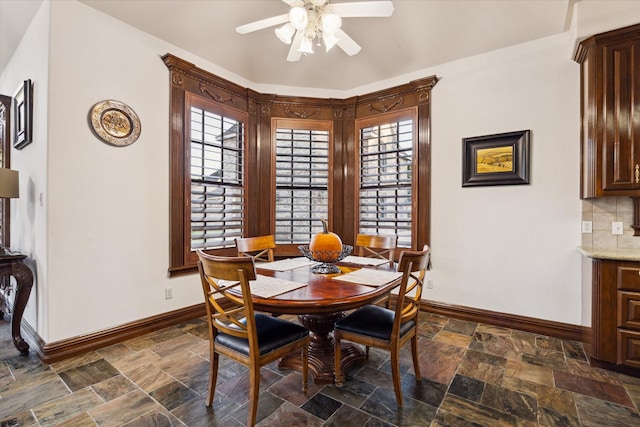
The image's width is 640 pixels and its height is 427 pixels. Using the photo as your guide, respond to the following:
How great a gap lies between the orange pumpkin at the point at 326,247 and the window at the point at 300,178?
1.83m

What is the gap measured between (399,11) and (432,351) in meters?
3.13

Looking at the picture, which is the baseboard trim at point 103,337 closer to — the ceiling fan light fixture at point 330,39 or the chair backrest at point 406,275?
the chair backrest at point 406,275

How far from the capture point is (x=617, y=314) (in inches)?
88.1

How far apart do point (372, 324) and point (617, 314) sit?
5.92 feet

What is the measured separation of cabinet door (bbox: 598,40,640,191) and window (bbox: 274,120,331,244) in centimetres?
268

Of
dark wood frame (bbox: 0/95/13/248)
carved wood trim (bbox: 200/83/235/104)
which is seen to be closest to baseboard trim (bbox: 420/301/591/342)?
carved wood trim (bbox: 200/83/235/104)

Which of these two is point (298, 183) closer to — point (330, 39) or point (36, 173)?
point (330, 39)

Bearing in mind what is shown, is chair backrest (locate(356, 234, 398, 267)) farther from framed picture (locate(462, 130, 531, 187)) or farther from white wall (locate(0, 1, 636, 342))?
framed picture (locate(462, 130, 531, 187))

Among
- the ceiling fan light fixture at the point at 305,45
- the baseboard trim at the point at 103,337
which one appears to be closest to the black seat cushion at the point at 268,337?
the baseboard trim at the point at 103,337

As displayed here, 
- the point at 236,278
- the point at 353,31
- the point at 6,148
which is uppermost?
the point at 353,31

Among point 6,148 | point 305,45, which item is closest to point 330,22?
point 305,45

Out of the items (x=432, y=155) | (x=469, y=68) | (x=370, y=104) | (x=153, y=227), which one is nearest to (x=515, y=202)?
(x=432, y=155)

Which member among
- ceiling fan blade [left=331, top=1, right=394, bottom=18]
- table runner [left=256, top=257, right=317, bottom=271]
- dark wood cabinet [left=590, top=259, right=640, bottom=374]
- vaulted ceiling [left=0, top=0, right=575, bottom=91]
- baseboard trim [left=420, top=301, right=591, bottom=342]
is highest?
vaulted ceiling [left=0, top=0, right=575, bottom=91]

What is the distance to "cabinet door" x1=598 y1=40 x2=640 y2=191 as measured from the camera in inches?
94.2
